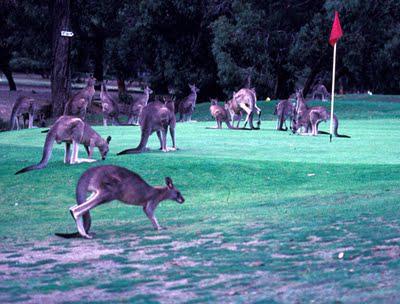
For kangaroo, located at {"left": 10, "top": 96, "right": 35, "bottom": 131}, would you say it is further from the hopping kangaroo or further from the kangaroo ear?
the kangaroo ear

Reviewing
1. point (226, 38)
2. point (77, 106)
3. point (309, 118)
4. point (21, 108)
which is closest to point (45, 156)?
point (77, 106)

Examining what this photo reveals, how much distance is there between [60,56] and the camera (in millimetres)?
31516

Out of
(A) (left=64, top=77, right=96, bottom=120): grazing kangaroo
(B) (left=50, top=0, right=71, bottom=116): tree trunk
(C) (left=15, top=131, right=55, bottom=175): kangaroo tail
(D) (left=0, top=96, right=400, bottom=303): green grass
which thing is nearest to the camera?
(D) (left=0, top=96, right=400, bottom=303): green grass

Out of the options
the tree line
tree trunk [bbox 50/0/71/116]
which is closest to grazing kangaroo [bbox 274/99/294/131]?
tree trunk [bbox 50/0/71/116]

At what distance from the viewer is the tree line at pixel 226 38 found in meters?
40.4

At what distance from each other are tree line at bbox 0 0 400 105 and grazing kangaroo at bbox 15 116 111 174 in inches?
833

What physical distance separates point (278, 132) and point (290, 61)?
21330 millimetres

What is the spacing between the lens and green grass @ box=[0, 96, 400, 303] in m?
6.11

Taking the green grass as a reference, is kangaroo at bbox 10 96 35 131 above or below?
above

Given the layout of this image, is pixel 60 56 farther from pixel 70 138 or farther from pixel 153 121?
pixel 70 138

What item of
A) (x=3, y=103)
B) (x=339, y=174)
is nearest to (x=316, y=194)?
(x=339, y=174)

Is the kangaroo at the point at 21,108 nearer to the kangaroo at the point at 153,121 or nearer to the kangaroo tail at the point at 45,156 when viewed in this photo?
the kangaroo at the point at 153,121

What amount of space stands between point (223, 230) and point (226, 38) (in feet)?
107

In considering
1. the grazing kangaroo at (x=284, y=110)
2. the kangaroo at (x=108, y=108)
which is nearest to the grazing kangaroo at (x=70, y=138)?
the grazing kangaroo at (x=284, y=110)
